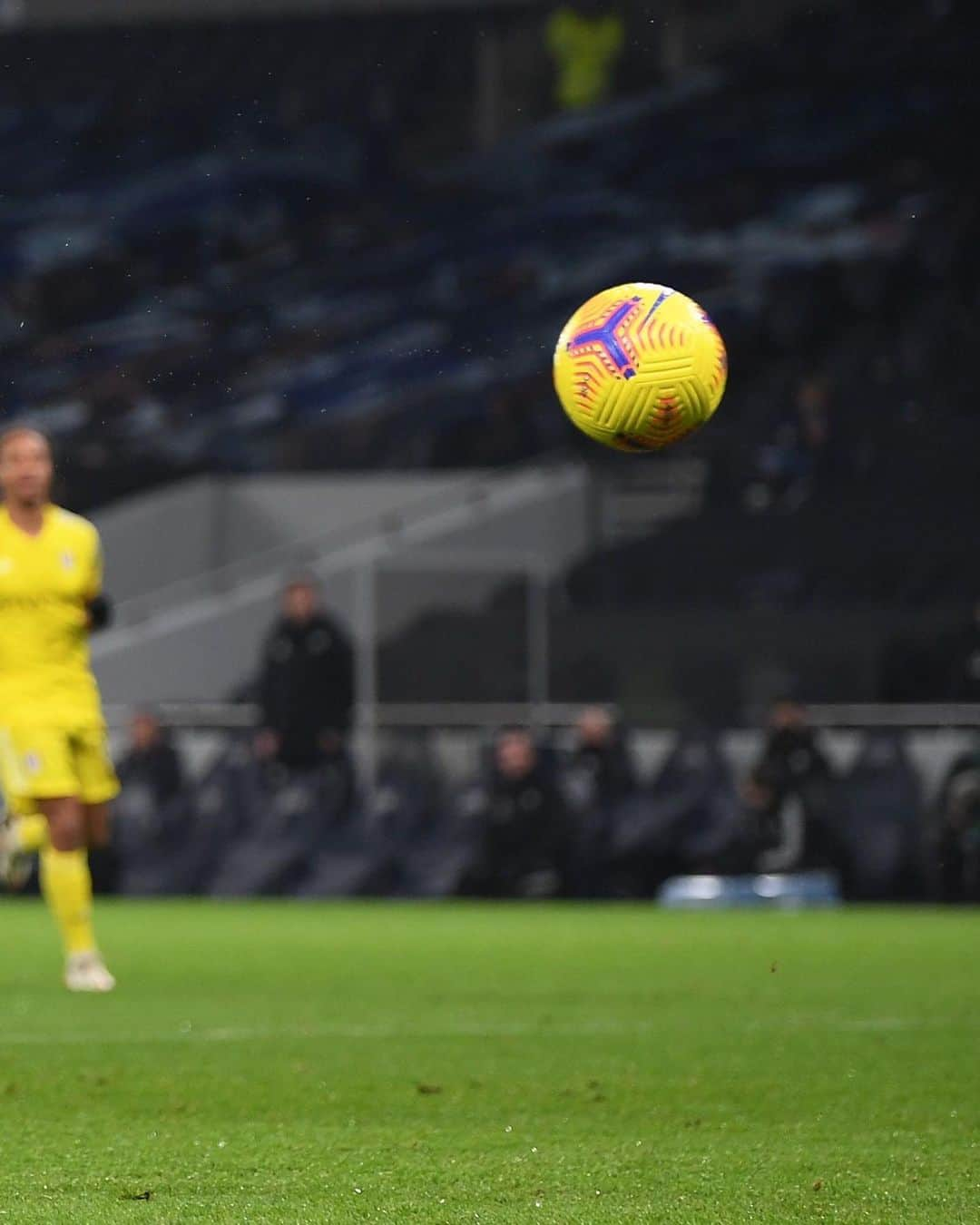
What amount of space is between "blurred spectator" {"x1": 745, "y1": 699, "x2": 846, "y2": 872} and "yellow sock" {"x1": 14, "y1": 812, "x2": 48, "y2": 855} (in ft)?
21.8

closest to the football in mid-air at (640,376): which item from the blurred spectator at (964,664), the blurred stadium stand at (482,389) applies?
the blurred stadium stand at (482,389)

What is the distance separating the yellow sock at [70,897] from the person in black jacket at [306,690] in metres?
6.75

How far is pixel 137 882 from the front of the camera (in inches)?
651

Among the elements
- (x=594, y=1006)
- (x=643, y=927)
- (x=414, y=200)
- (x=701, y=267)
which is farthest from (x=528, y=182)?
(x=594, y=1006)

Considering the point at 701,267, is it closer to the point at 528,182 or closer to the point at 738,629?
the point at 528,182

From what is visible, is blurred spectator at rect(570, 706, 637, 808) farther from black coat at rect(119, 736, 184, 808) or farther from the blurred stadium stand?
black coat at rect(119, 736, 184, 808)

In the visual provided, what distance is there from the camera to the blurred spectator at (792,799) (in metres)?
14.9

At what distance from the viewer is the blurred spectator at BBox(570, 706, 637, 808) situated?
50.5ft

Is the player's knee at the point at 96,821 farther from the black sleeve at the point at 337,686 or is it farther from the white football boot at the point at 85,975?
the black sleeve at the point at 337,686

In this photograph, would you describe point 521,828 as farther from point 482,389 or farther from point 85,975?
point 482,389

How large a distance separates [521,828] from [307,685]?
1.72 meters

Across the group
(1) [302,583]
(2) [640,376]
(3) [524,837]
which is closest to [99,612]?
(2) [640,376]

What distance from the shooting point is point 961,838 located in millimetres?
14508

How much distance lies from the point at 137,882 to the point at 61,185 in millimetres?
17515
